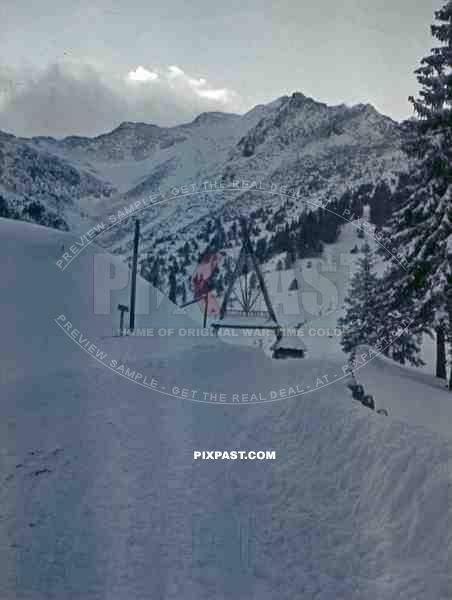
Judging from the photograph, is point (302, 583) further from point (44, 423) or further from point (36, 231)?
point (36, 231)

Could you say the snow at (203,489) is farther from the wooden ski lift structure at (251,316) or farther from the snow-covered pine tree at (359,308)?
the snow-covered pine tree at (359,308)

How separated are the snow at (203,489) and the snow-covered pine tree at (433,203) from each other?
15.1 ft

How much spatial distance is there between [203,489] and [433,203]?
1114 cm

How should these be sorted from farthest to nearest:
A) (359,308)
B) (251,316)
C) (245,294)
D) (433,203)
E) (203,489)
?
1. (359,308)
2. (245,294)
3. (251,316)
4. (433,203)
5. (203,489)

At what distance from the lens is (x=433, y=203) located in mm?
14891

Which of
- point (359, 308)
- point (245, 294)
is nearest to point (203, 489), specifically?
point (245, 294)

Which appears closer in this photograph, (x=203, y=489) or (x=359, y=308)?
(x=203, y=489)

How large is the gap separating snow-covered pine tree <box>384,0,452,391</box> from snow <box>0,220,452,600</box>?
459 cm

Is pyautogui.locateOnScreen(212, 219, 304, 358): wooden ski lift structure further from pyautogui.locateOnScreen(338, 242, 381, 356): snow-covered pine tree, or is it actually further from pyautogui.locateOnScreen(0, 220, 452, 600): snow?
pyautogui.locateOnScreen(338, 242, 381, 356): snow-covered pine tree

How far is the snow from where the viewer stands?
6.48 metres

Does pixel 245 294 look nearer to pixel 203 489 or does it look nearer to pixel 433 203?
pixel 433 203

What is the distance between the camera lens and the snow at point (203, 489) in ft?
21.3

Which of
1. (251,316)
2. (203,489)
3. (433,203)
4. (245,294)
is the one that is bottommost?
(203,489)

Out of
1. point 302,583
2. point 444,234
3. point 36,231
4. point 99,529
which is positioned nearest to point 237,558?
point 302,583
